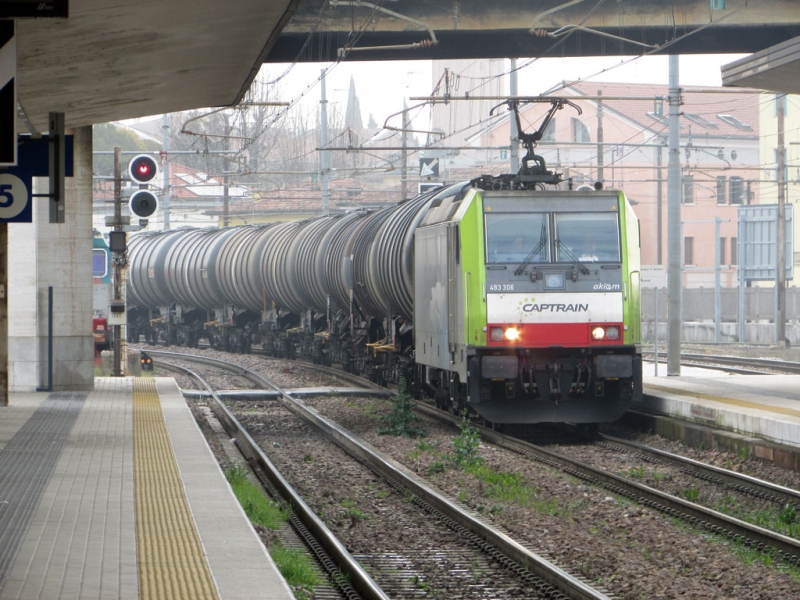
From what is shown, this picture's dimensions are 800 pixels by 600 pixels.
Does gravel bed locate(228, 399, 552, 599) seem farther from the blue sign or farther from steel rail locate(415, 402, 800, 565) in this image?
the blue sign

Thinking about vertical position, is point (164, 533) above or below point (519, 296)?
below

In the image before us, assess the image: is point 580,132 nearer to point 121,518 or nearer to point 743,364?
point 743,364

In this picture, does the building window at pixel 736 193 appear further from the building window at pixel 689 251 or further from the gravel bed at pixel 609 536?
the gravel bed at pixel 609 536

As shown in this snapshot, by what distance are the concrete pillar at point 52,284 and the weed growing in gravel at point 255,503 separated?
811 cm

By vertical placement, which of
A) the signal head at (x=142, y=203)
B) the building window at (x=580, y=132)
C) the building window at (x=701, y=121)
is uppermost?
the building window at (x=701, y=121)

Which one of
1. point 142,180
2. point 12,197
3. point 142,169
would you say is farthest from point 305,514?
point 142,169

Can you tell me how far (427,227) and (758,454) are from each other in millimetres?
5706

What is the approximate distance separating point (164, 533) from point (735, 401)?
980 cm

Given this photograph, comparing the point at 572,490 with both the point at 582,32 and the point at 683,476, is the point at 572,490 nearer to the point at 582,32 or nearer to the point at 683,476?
the point at 683,476

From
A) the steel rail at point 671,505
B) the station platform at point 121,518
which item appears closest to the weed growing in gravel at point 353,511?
the station platform at point 121,518

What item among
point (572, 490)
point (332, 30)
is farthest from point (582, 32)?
point (572, 490)

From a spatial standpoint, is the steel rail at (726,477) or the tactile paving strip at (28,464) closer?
the tactile paving strip at (28,464)

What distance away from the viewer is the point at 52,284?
19.1 m

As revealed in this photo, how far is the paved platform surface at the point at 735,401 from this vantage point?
13009 mm
